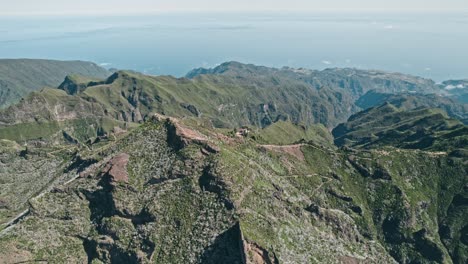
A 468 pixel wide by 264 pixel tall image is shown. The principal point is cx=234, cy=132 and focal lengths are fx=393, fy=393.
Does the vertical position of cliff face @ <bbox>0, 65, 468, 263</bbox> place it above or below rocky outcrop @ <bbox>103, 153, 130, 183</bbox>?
below

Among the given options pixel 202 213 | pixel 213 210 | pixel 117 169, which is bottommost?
pixel 202 213

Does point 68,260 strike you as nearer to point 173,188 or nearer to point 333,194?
point 173,188

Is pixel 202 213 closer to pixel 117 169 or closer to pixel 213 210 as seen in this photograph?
pixel 213 210

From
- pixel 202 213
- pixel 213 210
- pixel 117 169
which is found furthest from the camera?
pixel 117 169

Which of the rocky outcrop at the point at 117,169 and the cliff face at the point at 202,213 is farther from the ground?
the rocky outcrop at the point at 117,169

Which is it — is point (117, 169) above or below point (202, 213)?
above

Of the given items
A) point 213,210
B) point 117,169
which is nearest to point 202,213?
point 213,210

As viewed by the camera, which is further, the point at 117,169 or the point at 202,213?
the point at 117,169

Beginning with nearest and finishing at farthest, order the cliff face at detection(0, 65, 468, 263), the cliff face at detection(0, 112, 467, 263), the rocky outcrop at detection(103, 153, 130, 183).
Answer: the cliff face at detection(0, 112, 467, 263) → the cliff face at detection(0, 65, 468, 263) → the rocky outcrop at detection(103, 153, 130, 183)

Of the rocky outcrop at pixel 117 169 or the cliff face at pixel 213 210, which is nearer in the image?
the cliff face at pixel 213 210

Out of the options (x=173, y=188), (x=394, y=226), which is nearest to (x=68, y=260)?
(x=173, y=188)

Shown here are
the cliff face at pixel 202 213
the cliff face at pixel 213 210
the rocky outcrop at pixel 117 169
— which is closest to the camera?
the cliff face at pixel 202 213
